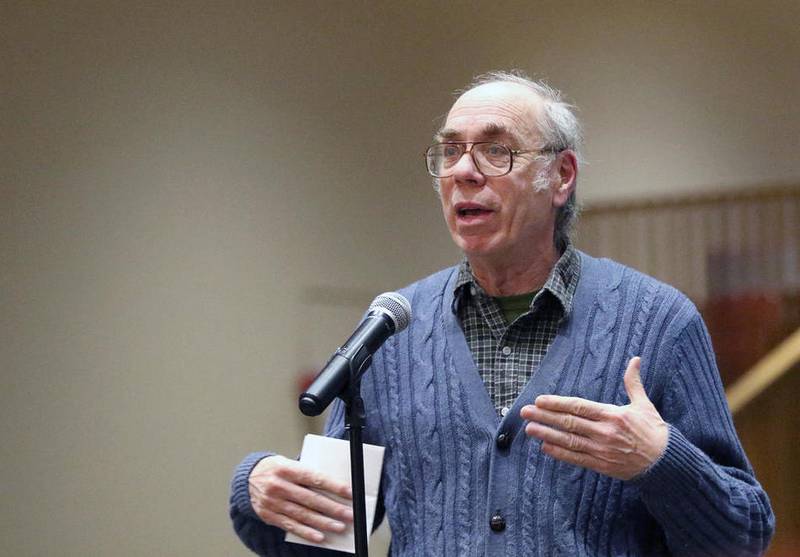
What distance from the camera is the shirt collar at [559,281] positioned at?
1911 millimetres

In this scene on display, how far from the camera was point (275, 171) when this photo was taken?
4.21m

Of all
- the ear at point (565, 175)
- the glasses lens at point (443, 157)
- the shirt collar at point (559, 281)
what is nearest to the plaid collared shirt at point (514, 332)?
the shirt collar at point (559, 281)

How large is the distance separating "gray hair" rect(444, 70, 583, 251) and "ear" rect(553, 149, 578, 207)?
1 cm

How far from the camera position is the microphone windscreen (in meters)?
1.64

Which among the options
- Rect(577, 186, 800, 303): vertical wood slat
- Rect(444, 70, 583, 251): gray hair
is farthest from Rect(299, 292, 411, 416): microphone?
Rect(577, 186, 800, 303): vertical wood slat

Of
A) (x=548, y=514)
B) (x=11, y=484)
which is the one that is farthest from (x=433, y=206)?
(x=548, y=514)

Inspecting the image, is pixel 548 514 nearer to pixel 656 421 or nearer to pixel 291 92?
pixel 656 421

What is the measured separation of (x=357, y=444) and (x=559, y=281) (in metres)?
0.55

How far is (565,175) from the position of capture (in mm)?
2053

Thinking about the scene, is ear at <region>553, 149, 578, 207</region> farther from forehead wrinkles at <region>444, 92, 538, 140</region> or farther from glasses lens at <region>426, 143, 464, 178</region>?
glasses lens at <region>426, 143, 464, 178</region>

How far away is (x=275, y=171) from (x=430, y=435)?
2472 millimetres

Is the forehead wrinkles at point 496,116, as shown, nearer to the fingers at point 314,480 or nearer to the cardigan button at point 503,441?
the cardigan button at point 503,441

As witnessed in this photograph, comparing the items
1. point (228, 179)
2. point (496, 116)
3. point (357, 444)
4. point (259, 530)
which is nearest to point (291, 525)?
point (259, 530)

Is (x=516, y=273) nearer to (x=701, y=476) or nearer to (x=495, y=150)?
(x=495, y=150)
